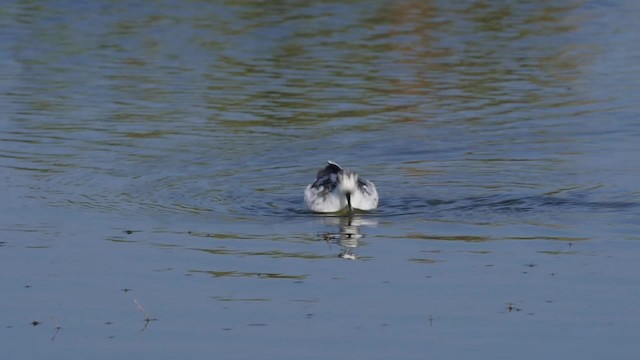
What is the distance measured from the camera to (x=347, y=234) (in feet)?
47.6

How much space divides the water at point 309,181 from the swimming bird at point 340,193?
0.16m

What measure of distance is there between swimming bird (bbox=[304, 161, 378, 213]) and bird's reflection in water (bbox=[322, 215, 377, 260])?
15 centimetres

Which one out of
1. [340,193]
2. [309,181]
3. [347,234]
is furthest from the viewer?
[309,181]

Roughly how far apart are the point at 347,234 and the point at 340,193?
992 mm

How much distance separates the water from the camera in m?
10.9

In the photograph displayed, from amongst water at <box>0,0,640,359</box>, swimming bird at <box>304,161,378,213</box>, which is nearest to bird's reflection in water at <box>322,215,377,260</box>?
water at <box>0,0,640,359</box>

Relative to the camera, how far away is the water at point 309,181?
10.9m

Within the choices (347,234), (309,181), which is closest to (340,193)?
(347,234)

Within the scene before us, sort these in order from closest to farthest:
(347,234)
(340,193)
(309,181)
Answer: (347,234), (340,193), (309,181)

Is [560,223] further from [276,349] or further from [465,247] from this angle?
[276,349]

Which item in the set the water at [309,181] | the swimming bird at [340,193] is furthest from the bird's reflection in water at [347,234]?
the swimming bird at [340,193]

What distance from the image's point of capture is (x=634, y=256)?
1289cm

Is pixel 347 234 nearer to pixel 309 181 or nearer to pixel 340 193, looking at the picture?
pixel 340 193

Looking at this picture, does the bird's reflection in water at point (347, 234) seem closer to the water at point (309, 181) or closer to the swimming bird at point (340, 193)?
the water at point (309, 181)
